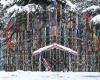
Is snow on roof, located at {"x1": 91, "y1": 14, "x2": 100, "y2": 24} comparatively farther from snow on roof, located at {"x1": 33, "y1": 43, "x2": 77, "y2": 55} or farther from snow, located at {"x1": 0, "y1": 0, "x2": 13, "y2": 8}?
snow, located at {"x1": 0, "y1": 0, "x2": 13, "y2": 8}

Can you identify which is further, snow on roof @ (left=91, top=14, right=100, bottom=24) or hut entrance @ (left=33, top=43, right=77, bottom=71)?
snow on roof @ (left=91, top=14, right=100, bottom=24)

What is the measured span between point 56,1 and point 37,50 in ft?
7.09

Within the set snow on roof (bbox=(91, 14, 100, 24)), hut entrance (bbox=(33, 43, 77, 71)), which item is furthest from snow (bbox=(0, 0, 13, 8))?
snow on roof (bbox=(91, 14, 100, 24))

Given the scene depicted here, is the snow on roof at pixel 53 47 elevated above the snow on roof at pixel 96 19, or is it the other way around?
the snow on roof at pixel 96 19

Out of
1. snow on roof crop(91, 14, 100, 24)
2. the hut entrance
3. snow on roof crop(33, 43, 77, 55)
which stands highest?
snow on roof crop(91, 14, 100, 24)

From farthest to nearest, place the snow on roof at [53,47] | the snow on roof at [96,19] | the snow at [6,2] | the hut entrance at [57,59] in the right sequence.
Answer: the snow at [6,2] → the snow on roof at [96,19] → the hut entrance at [57,59] → the snow on roof at [53,47]

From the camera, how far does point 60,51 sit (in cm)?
1163

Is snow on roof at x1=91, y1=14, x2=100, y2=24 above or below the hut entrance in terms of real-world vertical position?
above

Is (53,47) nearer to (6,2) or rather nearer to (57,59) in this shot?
(57,59)

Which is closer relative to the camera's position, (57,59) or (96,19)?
(57,59)

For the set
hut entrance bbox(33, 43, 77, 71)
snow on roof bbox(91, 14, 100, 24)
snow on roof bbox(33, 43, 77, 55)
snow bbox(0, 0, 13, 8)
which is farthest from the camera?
snow bbox(0, 0, 13, 8)

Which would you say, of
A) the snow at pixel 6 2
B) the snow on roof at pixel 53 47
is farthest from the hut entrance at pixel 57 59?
the snow at pixel 6 2

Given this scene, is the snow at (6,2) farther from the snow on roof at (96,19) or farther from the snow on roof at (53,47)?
the snow on roof at (96,19)

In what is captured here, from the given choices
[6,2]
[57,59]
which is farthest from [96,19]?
[6,2]
